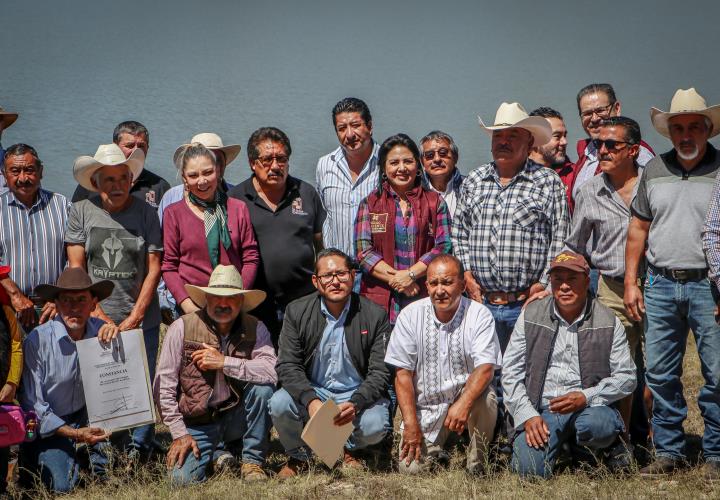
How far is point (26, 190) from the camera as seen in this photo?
664 centimetres

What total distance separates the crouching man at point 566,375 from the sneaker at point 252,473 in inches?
70.5

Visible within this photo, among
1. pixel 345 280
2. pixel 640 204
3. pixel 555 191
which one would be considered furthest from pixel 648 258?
pixel 345 280

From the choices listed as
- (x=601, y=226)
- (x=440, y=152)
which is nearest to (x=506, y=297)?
(x=601, y=226)

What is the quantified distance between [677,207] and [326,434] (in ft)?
9.39

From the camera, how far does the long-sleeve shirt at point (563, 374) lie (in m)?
5.86

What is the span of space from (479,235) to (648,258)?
1264 millimetres

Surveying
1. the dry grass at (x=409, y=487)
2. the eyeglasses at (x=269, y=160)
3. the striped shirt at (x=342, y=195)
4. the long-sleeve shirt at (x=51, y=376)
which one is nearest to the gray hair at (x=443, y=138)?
the striped shirt at (x=342, y=195)

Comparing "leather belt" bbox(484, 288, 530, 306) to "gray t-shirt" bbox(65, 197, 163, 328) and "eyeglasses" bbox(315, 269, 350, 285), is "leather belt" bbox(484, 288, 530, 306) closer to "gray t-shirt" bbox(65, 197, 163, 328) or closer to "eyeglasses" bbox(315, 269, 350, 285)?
"eyeglasses" bbox(315, 269, 350, 285)

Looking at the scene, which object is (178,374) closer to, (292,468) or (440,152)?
(292,468)

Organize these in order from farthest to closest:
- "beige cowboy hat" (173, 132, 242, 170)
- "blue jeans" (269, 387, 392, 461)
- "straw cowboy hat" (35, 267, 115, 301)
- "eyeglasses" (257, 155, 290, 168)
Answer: "beige cowboy hat" (173, 132, 242, 170)
"eyeglasses" (257, 155, 290, 168)
"blue jeans" (269, 387, 392, 461)
"straw cowboy hat" (35, 267, 115, 301)

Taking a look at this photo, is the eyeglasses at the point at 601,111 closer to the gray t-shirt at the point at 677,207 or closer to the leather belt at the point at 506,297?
the gray t-shirt at the point at 677,207

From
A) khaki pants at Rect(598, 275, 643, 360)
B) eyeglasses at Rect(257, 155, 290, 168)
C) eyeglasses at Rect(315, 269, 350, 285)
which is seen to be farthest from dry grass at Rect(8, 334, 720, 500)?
eyeglasses at Rect(257, 155, 290, 168)

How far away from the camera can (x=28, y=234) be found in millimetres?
6652

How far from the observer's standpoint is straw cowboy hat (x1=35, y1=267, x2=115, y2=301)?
235 inches
